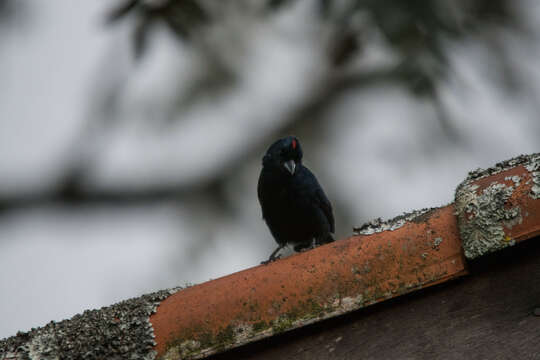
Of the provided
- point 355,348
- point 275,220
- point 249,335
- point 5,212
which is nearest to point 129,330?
point 249,335

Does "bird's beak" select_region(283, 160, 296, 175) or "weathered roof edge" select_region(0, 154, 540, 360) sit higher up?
"bird's beak" select_region(283, 160, 296, 175)

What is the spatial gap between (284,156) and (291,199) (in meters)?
0.37

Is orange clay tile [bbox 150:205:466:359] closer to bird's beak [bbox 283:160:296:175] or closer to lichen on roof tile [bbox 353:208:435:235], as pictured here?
lichen on roof tile [bbox 353:208:435:235]

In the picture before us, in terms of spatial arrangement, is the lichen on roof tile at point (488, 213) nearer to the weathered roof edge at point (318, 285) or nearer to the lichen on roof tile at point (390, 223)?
the weathered roof edge at point (318, 285)

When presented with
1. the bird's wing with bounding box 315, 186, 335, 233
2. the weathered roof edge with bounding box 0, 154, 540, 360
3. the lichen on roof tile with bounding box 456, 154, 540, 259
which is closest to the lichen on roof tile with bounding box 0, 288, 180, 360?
the weathered roof edge with bounding box 0, 154, 540, 360

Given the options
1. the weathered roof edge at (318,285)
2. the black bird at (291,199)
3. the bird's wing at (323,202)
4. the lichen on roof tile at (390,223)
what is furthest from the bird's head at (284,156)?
the weathered roof edge at (318,285)

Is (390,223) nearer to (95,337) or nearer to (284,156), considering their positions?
(95,337)

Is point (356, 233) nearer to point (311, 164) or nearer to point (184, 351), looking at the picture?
point (184, 351)

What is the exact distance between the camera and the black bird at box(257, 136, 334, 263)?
13.4 ft

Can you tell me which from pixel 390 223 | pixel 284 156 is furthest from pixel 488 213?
pixel 284 156

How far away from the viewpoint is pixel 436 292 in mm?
1508

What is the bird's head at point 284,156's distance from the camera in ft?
13.1

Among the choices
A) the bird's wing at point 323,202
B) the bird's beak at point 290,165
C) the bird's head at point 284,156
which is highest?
the bird's head at point 284,156

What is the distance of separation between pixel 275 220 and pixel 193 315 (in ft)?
9.14
